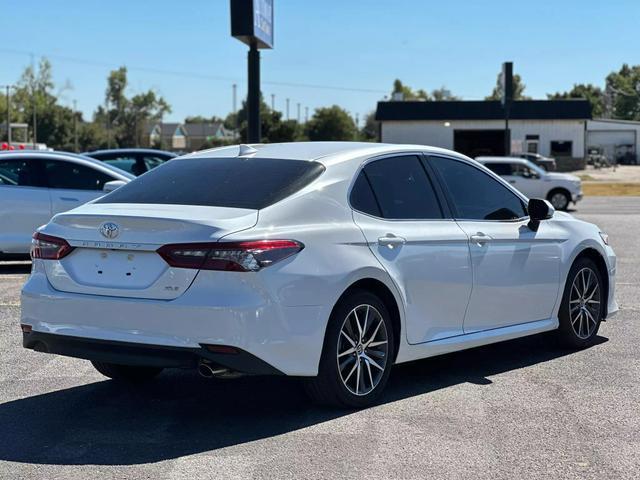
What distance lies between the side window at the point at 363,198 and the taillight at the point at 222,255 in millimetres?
930

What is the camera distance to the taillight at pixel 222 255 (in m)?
4.93

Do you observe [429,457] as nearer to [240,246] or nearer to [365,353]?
[365,353]

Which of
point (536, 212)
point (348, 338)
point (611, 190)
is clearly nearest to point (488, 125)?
point (611, 190)

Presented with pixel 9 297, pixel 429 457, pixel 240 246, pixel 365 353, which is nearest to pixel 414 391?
pixel 365 353

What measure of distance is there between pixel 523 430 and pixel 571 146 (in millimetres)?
64995

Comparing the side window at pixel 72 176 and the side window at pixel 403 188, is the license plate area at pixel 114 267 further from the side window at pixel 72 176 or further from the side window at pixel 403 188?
the side window at pixel 72 176

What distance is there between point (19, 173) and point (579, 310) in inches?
311

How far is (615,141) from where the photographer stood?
94812 mm

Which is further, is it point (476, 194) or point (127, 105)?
point (127, 105)

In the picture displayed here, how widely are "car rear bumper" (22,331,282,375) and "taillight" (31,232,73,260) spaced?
0.47 meters

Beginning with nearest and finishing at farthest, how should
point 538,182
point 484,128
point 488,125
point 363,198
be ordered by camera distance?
1. point 363,198
2. point 538,182
3. point 488,125
4. point 484,128

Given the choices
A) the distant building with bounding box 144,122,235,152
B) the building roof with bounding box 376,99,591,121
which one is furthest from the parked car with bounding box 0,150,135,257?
the distant building with bounding box 144,122,235,152

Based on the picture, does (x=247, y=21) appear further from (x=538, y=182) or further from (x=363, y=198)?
(x=363, y=198)

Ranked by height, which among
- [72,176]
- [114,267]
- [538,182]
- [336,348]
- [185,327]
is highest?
[72,176]
